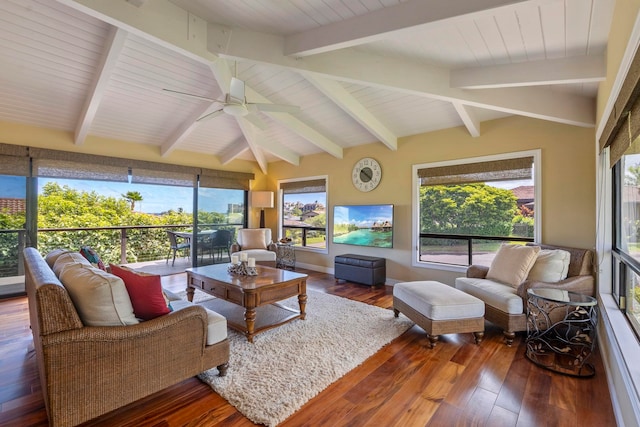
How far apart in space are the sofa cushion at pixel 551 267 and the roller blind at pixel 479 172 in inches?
45.2

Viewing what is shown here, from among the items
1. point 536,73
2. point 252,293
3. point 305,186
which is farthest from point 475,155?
point 252,293

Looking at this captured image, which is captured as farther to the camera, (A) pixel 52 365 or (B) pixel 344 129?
(B) pixel 344 129

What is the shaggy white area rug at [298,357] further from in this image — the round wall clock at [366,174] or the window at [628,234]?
the round wall clock at [366,174]

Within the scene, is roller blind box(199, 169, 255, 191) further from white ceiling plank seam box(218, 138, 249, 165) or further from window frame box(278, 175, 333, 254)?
window frame box(278, 175, 333, 254)

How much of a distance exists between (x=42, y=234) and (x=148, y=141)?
226cm

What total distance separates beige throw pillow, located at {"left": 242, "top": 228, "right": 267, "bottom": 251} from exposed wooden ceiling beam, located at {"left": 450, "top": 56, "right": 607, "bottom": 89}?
4.31 metres

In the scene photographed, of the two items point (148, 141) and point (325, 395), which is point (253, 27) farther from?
point (148, 141)

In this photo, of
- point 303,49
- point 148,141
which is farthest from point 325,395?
point 148,141

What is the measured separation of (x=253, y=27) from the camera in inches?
108

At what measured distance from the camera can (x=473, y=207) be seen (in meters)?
4.19

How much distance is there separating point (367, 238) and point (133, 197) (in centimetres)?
474

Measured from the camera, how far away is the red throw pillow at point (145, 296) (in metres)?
1.88

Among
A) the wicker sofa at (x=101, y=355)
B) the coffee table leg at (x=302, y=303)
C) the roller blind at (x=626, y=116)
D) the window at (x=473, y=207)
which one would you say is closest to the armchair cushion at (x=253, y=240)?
the coffee table leg at (x=302, y=303)

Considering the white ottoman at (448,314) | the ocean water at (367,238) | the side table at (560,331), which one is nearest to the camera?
the side table at (560,331)
